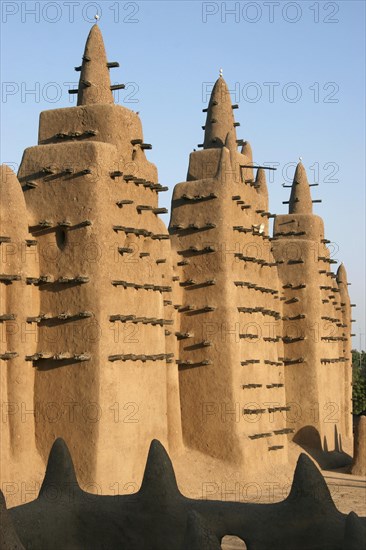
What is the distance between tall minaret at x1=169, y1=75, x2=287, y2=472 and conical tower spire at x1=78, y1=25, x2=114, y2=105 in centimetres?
396

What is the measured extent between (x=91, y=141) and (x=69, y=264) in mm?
2314

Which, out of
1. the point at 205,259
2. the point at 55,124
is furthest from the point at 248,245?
the point at 55,124

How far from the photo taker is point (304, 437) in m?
25.2

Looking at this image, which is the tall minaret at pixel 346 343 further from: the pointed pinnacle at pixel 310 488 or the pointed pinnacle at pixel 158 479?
the pointed pinnacle at pixel 310 488

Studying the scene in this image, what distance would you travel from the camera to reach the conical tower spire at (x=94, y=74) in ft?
58.4

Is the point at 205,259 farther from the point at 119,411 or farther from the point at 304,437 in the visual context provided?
the point at 304,437

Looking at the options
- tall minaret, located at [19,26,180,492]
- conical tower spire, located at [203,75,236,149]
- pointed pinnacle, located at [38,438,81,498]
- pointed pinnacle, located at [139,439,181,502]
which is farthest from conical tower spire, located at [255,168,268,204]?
pointed pinnacle, located at [139,439,181,502]

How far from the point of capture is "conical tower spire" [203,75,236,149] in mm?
23453

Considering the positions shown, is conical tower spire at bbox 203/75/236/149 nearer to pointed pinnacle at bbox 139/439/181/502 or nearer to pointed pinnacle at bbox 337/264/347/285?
pointed pinnacle at bbox 337/264/347/285

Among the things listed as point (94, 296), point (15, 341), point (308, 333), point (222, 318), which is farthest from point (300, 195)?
point (15, 341)

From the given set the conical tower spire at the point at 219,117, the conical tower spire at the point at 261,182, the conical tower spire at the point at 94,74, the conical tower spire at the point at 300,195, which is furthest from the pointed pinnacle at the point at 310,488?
the conical tower spire at the point at 300,195

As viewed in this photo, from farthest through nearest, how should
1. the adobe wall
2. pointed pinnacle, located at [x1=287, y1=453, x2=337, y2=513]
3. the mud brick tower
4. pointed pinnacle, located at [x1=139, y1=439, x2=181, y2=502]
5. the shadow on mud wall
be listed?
the shadow on mud wall
the mud brick tower
the adobe wall
pointed pinnacle, located at [x1=139, y1=439, x2=181, y2=502]
pointed pinnacle, located at [x1=287, y1=453, x2=337, y2=513]

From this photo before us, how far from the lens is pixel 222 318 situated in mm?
20422

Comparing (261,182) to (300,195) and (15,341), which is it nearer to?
(300,195)
